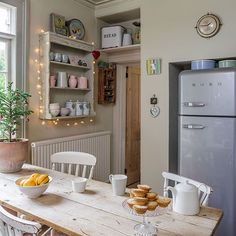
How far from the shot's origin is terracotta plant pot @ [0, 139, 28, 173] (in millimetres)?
2045

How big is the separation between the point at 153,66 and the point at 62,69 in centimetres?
118

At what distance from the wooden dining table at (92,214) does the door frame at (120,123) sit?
2.56 meters

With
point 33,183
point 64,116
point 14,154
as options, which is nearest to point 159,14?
point 64,116

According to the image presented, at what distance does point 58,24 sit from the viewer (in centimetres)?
319

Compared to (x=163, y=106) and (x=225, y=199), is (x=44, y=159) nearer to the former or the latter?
(x=163, y=106)

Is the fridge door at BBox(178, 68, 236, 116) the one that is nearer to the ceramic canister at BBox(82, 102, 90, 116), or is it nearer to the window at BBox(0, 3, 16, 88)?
the ceramic canister at BBox(82, 102, 90, 116)

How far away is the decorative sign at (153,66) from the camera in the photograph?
3.20 m

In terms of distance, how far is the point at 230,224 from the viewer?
7.75 feet

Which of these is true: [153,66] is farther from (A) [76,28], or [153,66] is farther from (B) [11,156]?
(B) [11,156]

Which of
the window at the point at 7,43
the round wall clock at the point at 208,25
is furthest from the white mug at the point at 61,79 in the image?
the round wall clock at the point at 208,25

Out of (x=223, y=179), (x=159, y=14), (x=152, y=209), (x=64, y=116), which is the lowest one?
(x=223, y=179)

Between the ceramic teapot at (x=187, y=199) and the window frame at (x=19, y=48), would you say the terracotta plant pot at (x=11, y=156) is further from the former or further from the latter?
the ceramic teapot at (x=187, y=199)

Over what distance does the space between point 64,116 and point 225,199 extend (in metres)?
1.99

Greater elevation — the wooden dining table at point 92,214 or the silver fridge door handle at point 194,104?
the silver fridge door handle at point 194,104
